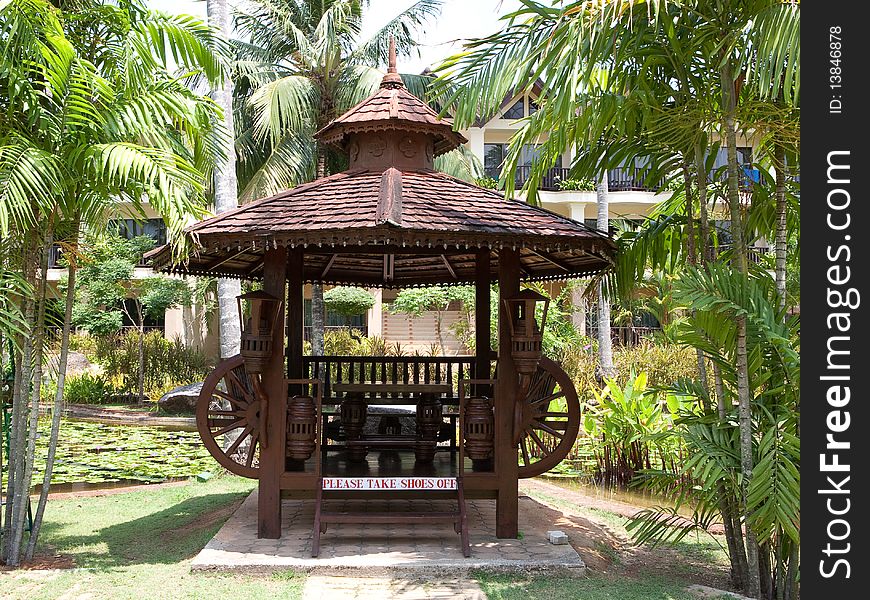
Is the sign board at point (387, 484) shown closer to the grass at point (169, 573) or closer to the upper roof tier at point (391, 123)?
the grass at point (169, 573)

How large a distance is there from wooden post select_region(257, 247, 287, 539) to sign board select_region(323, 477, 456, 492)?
16.5 inches

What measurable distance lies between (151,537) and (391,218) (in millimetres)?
3892

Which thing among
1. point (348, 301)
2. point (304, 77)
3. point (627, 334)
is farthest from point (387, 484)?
point (627, 334)

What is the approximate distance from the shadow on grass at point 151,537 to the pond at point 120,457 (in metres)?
2.48

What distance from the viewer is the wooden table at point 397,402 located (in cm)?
799

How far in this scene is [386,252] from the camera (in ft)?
27.1

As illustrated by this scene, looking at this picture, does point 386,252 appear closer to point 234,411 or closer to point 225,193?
point 234,411

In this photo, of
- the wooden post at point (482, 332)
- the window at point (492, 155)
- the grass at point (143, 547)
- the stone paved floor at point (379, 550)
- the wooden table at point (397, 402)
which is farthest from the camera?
the window at point (492, 155)

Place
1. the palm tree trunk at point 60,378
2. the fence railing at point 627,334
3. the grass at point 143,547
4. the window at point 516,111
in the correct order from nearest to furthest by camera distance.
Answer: the grass at point 143,547 < the palm tree trunk at point 60,378 < the fence railing at point 627,334 < the window at point 516,111

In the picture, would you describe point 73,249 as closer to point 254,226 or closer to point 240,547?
point 254,226

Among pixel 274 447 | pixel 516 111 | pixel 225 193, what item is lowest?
pixel 274 447

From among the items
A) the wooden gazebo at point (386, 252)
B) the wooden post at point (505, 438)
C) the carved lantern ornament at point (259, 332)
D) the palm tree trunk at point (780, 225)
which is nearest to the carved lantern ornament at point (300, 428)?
the wooden gazebo at point (386, 252)

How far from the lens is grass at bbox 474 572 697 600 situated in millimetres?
5605

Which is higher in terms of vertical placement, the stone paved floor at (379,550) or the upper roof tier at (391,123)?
the upper roof tier at (391,123)
